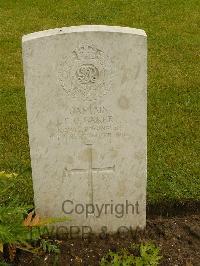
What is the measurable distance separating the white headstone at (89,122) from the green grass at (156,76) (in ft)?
2.17

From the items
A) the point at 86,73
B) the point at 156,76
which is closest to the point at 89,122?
the point at 86,73

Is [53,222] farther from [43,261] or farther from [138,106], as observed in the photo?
[138,106]

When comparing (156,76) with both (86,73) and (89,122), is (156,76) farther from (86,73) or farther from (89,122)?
(86,73)

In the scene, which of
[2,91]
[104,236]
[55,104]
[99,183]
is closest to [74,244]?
[104,236]

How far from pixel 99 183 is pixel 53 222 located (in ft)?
1.26

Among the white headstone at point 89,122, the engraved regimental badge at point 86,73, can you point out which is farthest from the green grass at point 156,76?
the engraved regimental badge at point 86,73

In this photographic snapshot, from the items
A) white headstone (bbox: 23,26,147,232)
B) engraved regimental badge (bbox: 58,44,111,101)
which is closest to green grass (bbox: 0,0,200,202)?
white headstone (bbox: 23,26,147,232)

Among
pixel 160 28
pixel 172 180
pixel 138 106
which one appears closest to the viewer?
pixel 138 106

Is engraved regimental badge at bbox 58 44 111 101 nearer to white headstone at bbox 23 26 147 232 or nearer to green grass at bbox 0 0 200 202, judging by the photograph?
white headstone at bbox 23 26 147 232

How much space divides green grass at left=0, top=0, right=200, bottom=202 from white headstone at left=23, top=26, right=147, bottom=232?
0.66m

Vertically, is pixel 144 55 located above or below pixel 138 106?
above

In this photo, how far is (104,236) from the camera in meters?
4.02

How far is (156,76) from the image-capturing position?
6.51m

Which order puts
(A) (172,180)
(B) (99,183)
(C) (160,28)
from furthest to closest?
(C) (160,28), (A) (172,180), (B) (99,183)
